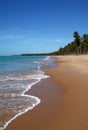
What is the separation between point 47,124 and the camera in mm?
4504

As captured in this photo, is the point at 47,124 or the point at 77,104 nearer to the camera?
the point at 47,124

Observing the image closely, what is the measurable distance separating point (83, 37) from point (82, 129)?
80599 mm

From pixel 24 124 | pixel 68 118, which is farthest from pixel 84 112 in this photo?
pixel 24 124

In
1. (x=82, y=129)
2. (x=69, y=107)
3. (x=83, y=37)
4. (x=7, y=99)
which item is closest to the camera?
(x=82, y=129)

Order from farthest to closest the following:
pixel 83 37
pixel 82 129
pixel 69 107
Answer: pixel 83 37 → pixel 69 107 → pixel 82 129

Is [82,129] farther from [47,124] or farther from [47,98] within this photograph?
[47,98]

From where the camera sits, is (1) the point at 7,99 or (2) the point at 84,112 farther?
(1) the point at 7,99

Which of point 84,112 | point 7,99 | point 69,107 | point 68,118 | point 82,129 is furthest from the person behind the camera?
point 7,99

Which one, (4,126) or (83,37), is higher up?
(83,37)

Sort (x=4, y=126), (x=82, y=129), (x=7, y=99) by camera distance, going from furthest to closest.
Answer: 1. (x=7, y=99)
2. (x=4, y=126)
3. (x=82, y=129)

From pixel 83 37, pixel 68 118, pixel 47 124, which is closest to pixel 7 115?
pixel 47 124

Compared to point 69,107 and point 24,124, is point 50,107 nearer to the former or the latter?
point 69,107

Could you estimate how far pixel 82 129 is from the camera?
4.08m

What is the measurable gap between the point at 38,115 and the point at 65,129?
4.08 feet
